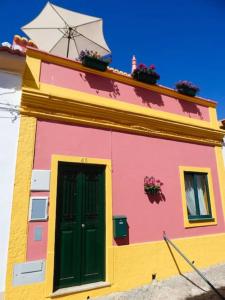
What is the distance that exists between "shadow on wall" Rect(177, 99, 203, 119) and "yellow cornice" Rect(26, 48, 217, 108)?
0.42 feet

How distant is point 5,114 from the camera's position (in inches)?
190

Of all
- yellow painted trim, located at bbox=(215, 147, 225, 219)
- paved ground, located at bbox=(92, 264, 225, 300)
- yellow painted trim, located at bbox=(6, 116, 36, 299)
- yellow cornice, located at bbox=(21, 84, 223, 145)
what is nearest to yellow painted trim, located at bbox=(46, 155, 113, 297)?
yellow painted trim, located at bbox=(6, 116, 36, 299)

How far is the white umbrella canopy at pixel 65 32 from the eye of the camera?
6.80 meters

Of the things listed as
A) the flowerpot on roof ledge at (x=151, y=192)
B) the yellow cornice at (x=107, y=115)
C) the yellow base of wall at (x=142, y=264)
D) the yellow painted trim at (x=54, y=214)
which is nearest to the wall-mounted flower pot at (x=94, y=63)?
the yellow cornice at (x=107, y=115)

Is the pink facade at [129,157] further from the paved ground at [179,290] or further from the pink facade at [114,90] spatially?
→ the paved ground at [179,290]

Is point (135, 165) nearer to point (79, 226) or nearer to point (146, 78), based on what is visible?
point (79, 226)

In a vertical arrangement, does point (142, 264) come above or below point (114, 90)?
below

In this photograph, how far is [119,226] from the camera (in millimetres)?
5250

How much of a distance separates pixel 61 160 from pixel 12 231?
5.43 ft

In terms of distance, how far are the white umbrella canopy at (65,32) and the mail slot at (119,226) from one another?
184 inches

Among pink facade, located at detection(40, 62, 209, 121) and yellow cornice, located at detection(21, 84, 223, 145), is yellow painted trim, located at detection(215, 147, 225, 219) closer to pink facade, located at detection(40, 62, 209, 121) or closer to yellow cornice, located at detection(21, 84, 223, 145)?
yellow cornice, located at detection(21, 84, 223, 145)

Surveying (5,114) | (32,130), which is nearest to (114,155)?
(32,130)

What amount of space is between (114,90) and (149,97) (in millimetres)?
1193

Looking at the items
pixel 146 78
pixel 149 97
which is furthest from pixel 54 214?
pixel 146 78
